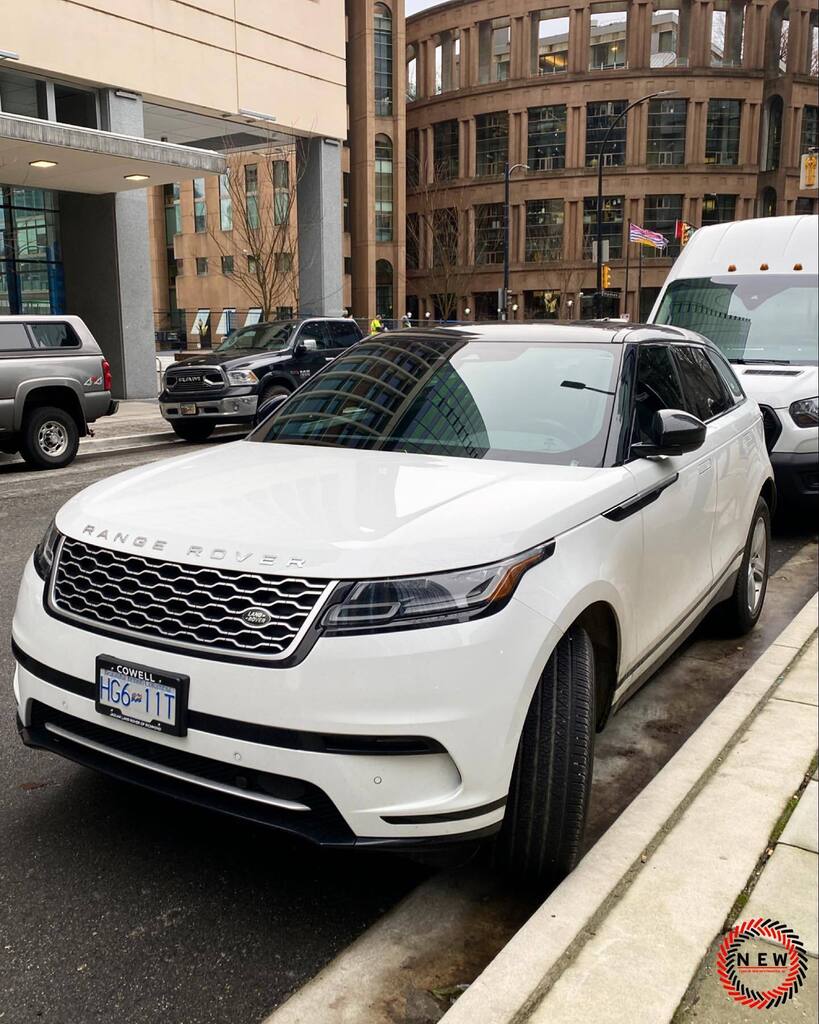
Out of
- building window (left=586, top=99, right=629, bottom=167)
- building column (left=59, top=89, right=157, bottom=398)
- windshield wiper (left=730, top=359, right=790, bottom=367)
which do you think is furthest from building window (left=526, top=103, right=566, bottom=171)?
windshield wiper (left=730, top=359, right=790, bottom=367)

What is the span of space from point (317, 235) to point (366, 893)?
25984 mm

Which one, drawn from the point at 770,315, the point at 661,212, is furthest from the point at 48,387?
the point at 661,212

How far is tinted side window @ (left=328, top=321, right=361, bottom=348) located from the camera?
17109 millimetres

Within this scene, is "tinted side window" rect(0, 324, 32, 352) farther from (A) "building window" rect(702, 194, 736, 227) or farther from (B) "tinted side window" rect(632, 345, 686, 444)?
(A) "building window" rect(702, 194, 736, 227)

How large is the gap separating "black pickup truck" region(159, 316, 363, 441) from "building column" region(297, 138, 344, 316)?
1030cm

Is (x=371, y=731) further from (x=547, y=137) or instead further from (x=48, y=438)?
(x=547, y=137)

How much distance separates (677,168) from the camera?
67312 millimetres

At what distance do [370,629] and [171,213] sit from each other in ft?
249

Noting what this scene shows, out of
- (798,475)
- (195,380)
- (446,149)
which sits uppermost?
(446,149)

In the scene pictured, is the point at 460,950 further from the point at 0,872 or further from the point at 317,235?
the point at 317,235

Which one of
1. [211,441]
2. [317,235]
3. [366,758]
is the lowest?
[211,441]

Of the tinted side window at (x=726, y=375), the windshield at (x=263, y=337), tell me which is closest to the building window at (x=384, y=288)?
the windshield at (x=263, y=337)

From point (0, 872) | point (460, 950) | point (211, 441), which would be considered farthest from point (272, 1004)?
point (211, 441)

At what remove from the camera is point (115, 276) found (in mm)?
22281
